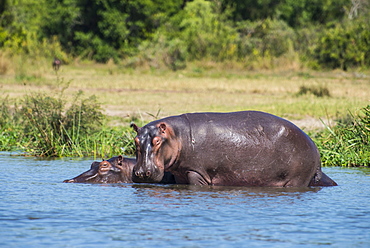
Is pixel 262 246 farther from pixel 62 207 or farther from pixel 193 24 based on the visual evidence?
pixel 193 24

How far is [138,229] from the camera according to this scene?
5.31 m

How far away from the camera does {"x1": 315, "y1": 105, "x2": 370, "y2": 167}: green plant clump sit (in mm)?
9227

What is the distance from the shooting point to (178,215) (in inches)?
228

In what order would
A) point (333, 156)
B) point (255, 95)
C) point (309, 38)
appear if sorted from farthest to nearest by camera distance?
point (309, 38) < point (255, 95) < point (333, 156)

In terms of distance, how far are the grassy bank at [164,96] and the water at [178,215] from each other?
2.39 m

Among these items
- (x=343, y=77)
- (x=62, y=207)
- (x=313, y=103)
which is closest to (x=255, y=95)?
(x=313, y=103)

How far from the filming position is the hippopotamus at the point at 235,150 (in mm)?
6672

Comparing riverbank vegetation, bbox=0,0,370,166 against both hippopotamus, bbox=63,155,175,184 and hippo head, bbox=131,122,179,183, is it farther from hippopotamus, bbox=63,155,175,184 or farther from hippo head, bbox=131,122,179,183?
hippo head, bbox=131,122,179,183

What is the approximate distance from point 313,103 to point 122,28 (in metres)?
21.5

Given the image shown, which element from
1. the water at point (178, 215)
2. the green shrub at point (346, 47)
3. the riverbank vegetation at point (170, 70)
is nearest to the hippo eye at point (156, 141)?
the water at point (178, 215)

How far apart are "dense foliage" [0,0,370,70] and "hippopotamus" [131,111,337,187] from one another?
19.9 metres

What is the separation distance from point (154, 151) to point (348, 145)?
4.03 m

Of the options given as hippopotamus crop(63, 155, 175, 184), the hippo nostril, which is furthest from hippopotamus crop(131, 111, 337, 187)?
hippopotamus crop(63, 155, 175, 184)

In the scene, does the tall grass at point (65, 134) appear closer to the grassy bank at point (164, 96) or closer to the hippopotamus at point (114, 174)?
the grassy bank at point (164, 96)
